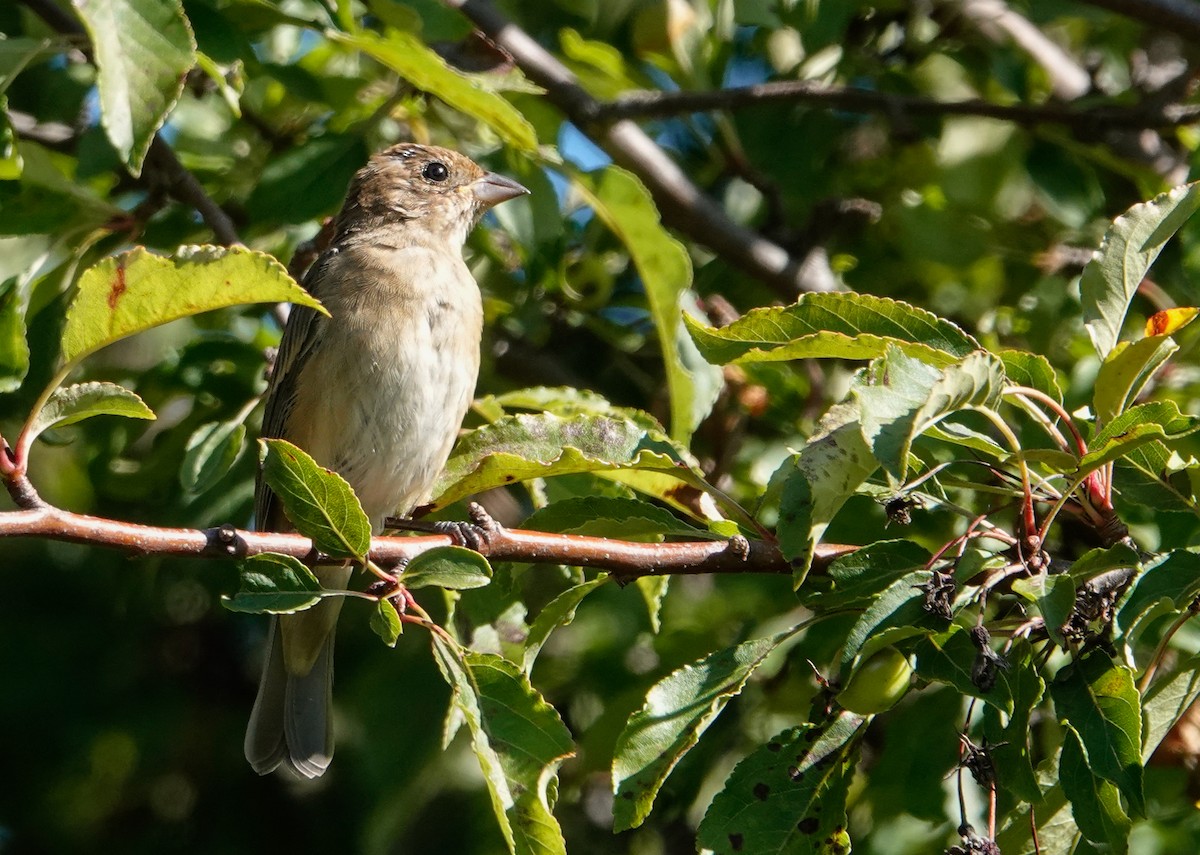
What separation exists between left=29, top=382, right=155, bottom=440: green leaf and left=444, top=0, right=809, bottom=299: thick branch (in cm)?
282

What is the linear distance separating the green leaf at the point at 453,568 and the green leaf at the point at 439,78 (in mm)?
1352

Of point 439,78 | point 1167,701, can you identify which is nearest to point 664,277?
point 439,78

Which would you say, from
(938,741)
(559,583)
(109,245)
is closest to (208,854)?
(559,583)

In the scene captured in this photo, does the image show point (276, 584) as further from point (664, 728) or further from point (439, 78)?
point (439, 78)

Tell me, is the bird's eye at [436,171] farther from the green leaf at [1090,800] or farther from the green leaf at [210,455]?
the green leaf at [1090,800]

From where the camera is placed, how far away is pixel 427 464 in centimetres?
468

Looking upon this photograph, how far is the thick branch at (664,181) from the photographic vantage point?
199 inches

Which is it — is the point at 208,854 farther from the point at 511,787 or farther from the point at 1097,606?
the point at 1097,606

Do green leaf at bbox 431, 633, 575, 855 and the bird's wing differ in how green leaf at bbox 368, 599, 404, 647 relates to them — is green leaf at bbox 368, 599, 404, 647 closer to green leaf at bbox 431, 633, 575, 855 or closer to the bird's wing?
green leaf at bbox 431, 633, 575, 855

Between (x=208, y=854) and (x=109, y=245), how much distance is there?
8.42ft

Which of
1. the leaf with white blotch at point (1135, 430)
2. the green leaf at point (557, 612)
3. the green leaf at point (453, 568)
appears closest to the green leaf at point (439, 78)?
the green leaf at point (557, 612)

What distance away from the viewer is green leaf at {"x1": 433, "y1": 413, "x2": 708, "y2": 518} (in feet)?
9.24

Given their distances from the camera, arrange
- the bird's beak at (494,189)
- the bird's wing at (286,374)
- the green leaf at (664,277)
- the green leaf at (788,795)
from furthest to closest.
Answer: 1. the bird's beak at (494,189)
2. the bird's wing at (286,374)
3. the green leaf at (664,277)
4. the green leaf at (788,795)

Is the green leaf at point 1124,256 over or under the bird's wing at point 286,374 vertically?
over
